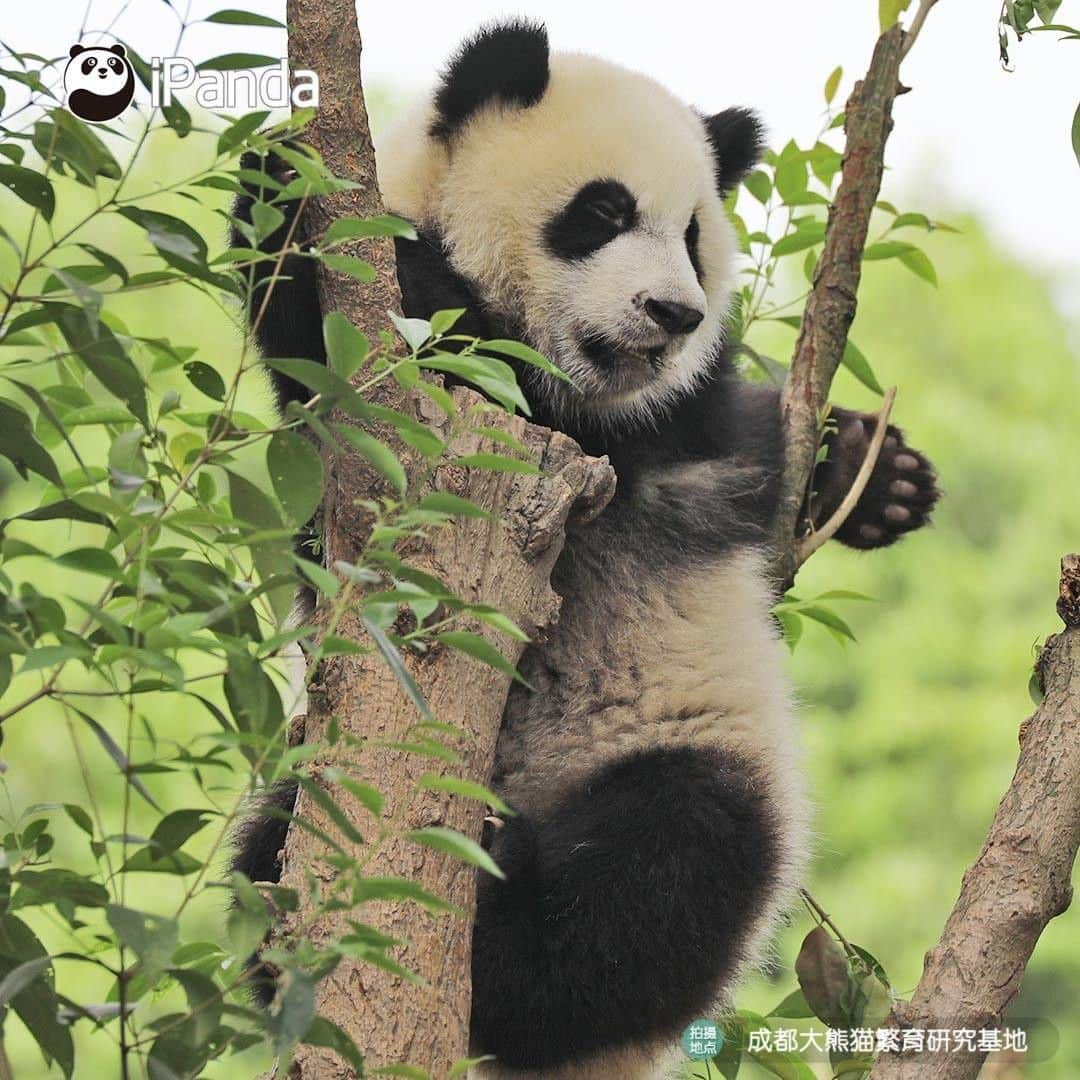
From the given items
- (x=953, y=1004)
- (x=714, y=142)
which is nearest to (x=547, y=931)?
(x=953, y=1004)

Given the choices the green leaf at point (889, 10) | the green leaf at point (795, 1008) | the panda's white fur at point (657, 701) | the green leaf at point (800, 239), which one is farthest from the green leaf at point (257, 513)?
the green leaf at point (889, 10)

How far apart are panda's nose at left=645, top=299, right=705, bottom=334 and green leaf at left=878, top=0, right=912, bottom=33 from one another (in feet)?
2.78

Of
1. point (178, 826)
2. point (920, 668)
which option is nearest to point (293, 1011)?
point (178, 826)

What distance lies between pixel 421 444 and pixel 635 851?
4.62 feet

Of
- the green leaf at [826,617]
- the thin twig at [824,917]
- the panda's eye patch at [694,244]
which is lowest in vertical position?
the thin twig at [824,917]

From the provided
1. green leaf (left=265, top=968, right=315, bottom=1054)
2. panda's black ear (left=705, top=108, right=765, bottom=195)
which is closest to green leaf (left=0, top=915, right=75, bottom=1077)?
green leaf (left=265, top=968, right=315, bottom=1054)

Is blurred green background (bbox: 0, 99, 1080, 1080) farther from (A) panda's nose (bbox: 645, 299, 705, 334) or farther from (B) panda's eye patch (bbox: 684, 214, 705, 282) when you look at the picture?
(A) panda's nose (bbox: 645, 299, 705, 334)

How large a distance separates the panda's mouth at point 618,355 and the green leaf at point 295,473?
68.8 inches

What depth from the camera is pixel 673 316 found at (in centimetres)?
323

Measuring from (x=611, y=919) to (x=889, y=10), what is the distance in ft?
7.13

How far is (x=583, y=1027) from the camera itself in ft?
9.23

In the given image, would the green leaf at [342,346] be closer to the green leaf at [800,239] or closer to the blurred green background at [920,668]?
the green leaf at [800,239]

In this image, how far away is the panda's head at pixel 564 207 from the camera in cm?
333

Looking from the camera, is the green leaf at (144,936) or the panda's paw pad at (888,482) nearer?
the green leaf at (144,936)
